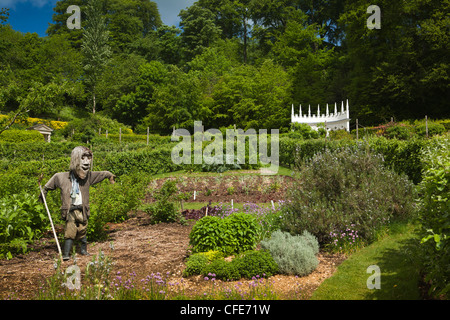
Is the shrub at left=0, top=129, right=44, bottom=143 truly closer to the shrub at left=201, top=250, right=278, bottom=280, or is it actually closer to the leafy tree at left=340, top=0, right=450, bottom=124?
the shrub at left=201, top=250, right=278, bottom=280

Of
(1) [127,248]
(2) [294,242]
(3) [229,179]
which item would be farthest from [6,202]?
(3) [229,179]

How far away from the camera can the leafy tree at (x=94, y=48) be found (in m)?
43.0

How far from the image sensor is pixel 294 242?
5.32 metres

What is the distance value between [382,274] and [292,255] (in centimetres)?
123

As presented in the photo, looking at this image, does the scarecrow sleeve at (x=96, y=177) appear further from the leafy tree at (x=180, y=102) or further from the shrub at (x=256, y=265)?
the leafy tree at (x=180, y=102)

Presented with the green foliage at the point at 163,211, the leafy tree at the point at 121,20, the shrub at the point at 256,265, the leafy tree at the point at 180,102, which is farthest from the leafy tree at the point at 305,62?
the shrub at the point at 256,265

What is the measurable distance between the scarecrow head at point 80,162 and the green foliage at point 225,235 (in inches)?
80.2

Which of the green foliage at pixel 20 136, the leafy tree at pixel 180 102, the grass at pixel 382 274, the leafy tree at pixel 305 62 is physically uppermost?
the leafy tree at pixel 305 62

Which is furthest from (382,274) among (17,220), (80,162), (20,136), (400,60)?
(20,136)

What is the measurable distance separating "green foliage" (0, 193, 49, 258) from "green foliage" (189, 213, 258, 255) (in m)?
2.76

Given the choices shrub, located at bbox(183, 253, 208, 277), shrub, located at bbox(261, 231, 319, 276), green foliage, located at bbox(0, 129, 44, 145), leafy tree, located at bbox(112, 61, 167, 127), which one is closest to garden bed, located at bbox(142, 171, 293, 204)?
shrub, located at bbox(261, 231, 319, 276)

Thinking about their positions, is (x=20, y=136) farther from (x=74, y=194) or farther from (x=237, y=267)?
(x=237, y=267)

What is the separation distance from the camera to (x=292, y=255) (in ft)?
16.3

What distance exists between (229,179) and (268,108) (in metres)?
19.0
